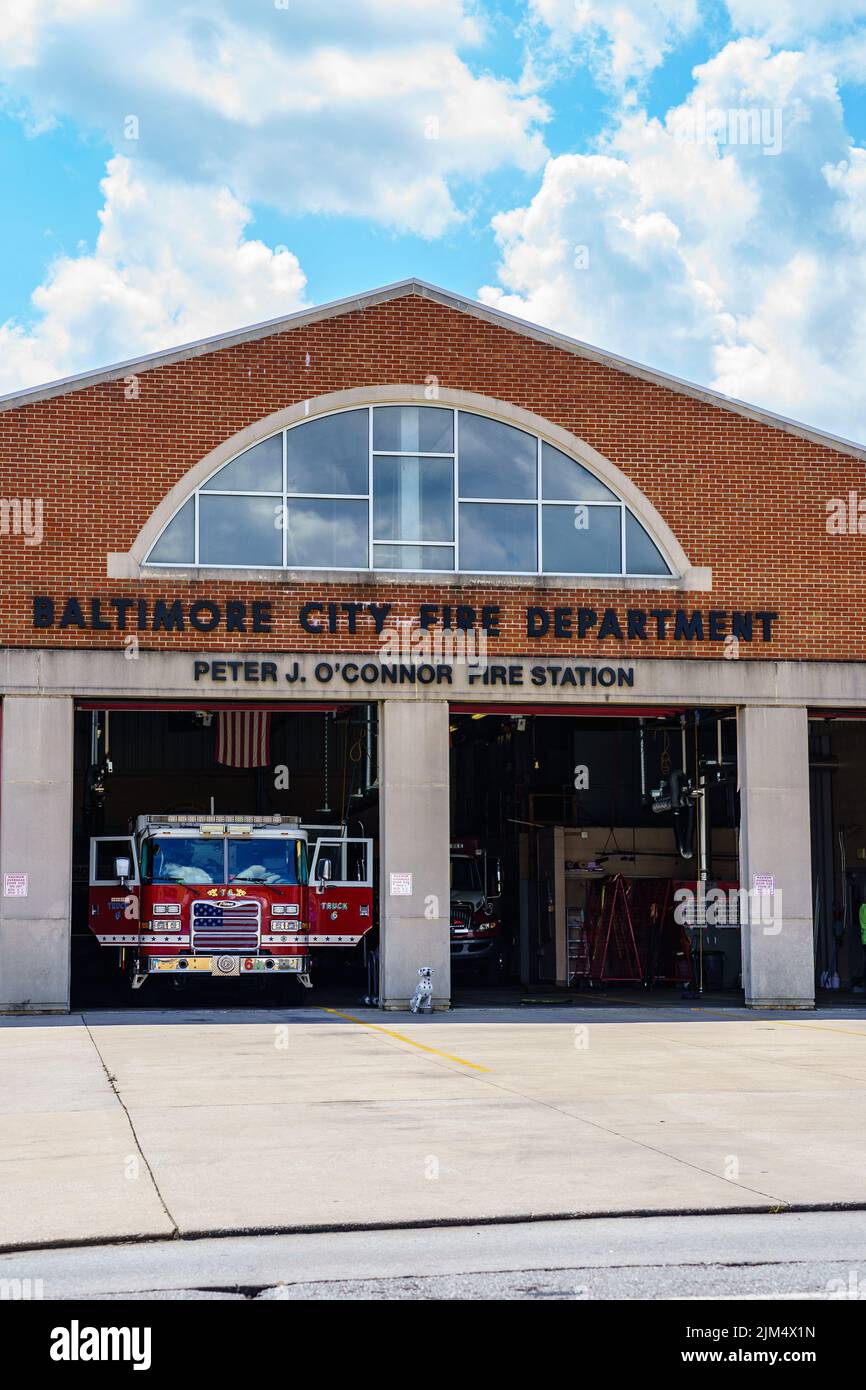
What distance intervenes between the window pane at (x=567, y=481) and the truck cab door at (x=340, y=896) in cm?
594

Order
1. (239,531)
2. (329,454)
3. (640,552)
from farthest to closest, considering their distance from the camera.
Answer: (640,552) < (329,454) < (239,531)

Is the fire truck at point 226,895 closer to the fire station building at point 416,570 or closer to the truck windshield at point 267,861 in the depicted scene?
the truck windshield at point 267,861

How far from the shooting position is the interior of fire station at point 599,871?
30.9 meters

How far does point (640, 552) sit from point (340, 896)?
6.80m

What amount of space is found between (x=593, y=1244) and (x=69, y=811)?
1526 centimetres

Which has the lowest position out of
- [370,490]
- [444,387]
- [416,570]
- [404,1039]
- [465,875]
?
[404,1039]

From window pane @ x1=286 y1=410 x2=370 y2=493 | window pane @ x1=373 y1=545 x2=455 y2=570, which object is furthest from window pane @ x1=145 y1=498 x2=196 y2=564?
window pane @ x1=373 y1=545 x2=455 y2=570

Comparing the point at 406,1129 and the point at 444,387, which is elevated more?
the point at 444,387

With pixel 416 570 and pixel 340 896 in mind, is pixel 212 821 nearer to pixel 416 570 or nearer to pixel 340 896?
pixel 340 896

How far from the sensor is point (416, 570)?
77.0 feet

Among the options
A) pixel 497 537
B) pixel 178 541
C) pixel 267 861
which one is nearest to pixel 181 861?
pixel 267 861
